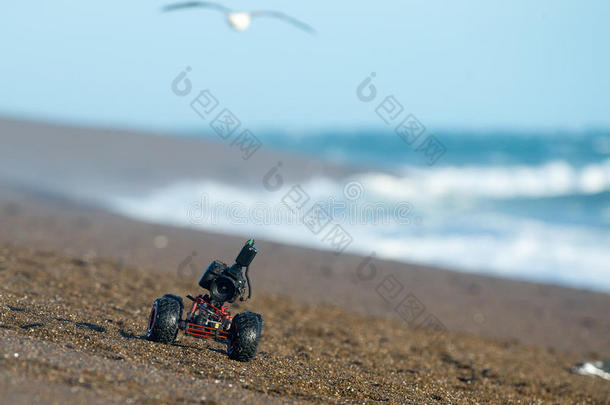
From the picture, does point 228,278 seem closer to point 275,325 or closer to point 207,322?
point 207,322

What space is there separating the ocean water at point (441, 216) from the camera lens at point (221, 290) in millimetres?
9899

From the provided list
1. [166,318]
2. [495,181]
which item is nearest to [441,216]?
[495,181]

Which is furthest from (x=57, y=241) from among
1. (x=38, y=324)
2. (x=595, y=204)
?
(x=595, y=204)

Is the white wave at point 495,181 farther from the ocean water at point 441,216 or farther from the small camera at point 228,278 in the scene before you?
the small camera at point 228,278

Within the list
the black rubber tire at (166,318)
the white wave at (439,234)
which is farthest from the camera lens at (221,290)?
the white wave at (439,234)

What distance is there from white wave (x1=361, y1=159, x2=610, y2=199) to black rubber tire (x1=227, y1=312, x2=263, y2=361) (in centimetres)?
2035

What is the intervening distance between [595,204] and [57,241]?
21.8m

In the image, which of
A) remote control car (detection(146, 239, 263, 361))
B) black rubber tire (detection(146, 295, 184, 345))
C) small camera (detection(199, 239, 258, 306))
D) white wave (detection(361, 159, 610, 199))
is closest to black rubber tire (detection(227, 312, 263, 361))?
remote control car (detection(146, 239, 263, 361))

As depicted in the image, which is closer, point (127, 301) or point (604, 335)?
point (127, 301)

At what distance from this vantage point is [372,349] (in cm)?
891

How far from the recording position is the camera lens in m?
6.18

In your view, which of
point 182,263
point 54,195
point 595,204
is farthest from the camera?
point 595,204

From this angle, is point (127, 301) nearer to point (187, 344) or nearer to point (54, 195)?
point (187, 344)

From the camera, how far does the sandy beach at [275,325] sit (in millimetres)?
5316
